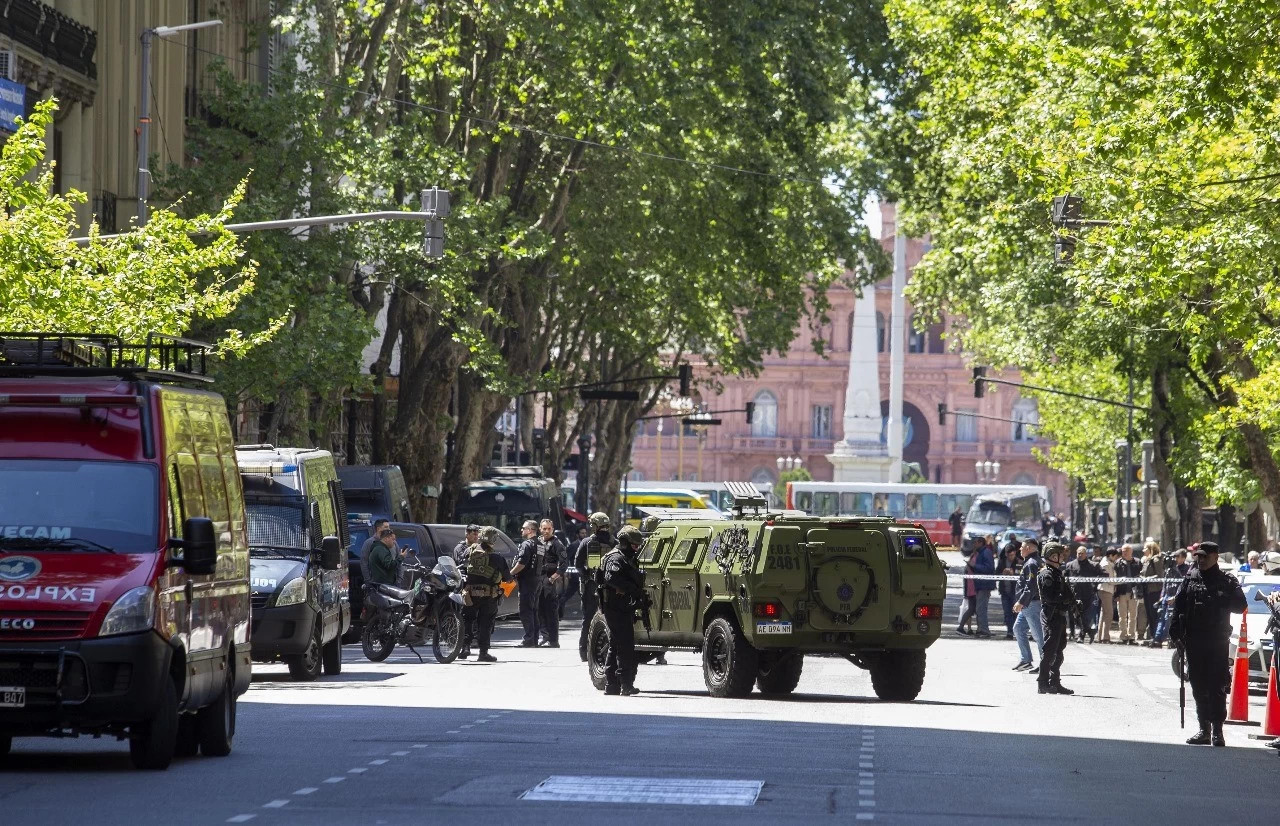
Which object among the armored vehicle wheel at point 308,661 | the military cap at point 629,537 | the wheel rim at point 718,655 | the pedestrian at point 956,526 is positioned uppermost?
the military cap at point 629,537

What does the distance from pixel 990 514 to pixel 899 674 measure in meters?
76.0

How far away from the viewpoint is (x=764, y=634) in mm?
21562

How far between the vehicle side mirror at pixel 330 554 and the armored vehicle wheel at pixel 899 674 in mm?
5112

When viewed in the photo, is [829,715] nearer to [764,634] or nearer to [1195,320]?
[764,634]

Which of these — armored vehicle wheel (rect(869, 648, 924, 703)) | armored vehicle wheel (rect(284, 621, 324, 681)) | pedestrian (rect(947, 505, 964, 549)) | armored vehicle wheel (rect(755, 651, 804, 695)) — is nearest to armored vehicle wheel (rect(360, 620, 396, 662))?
armored vehicle wheel (rect(284, 621, 324, 681))

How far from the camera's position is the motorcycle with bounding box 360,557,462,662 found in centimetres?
2806

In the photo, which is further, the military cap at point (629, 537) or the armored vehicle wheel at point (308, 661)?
the armored vehicle wheel at point (308, 661)

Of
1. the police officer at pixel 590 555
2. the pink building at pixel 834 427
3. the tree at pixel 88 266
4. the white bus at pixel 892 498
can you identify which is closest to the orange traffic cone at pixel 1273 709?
the police officer at pixel 590 555

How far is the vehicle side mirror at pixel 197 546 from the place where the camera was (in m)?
13.5

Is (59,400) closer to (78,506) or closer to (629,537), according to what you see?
(78,506)

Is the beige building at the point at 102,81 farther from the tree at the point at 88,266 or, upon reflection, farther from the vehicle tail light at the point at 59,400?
the vehicle tail light at the point at 59,400

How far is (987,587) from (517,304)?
1373 centimetres

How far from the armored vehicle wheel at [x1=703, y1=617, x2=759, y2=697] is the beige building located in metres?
15.6

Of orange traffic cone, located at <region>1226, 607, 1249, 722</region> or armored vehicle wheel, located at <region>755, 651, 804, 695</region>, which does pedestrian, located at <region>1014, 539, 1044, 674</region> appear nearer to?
armored vehicle wheel, located at <region>755, 651, 804, 695</region>
